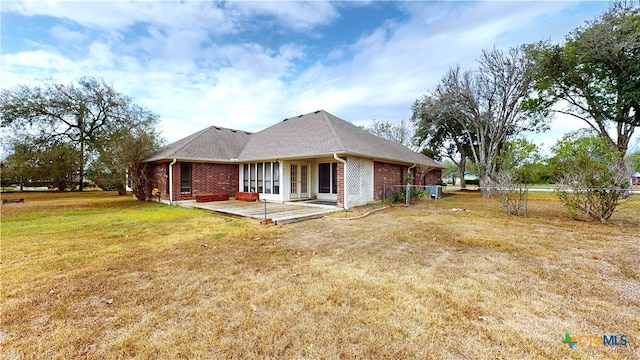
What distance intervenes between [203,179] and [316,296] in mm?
11919

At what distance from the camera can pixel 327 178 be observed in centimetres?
1282

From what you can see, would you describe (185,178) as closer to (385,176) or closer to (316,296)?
(385,176)

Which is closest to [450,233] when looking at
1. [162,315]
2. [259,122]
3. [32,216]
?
[162,315]

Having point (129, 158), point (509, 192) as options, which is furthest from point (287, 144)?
point (509, 192)

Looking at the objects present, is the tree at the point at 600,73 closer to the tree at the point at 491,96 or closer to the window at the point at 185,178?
the tree at the point at 491,96

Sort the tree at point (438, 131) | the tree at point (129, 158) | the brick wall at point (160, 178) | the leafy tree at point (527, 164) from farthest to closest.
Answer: the tree at point (438, 131) < the brick wall at point (160, 178) < the tree at point (129, 158) < the leafy tree at point (527, 164)

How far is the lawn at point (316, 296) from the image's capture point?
7.07ft

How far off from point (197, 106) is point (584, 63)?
25.7 meters

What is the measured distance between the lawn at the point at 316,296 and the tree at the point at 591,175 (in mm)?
2283

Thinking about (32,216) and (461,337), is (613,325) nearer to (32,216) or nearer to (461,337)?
(461,337)

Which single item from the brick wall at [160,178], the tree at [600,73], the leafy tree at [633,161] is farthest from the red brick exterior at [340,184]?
the tree at [600,73]

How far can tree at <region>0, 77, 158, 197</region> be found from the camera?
18250mm

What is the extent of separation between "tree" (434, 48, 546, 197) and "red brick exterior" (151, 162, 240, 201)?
15.6 metres

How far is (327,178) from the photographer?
1282cm
